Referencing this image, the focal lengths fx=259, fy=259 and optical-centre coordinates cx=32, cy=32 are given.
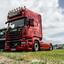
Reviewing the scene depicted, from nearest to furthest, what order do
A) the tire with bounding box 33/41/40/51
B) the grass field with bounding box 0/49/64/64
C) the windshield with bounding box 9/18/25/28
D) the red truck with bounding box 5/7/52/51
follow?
the grass field with bounding box 0/49/64/64 < the red truck with bounding box 5/7/52/51 < the windshield with bounding box 9/18/25/28 < the tire with bounding box 33/41/40/51

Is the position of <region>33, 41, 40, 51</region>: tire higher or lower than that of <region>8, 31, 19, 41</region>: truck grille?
lower

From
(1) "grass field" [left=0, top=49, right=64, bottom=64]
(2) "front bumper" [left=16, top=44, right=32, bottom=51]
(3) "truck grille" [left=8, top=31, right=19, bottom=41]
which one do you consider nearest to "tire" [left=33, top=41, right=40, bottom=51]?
(2) "front bumper" [left=16, top=44, right=32, bottom=51]

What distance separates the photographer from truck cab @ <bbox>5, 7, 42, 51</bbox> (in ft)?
66.0

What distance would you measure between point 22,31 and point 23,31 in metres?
0.08

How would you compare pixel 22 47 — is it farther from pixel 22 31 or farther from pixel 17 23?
pixel 17 23

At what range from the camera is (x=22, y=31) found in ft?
66.0

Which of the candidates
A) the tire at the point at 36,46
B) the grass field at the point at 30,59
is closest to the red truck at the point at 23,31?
the tire at the point at 36,46

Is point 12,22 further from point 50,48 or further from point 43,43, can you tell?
point 50,48

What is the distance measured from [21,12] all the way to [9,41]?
2.54 meters

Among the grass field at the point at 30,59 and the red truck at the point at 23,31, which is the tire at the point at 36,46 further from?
the grass field at the point at 30,59

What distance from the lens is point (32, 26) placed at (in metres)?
21.2

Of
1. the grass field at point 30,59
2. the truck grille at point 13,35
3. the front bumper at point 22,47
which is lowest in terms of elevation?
the grass field at point 30,59

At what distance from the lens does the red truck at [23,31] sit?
20125mm

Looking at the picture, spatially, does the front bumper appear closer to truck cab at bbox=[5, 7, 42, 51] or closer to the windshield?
truck cab at bbox=[5, 7, 42, 51]
